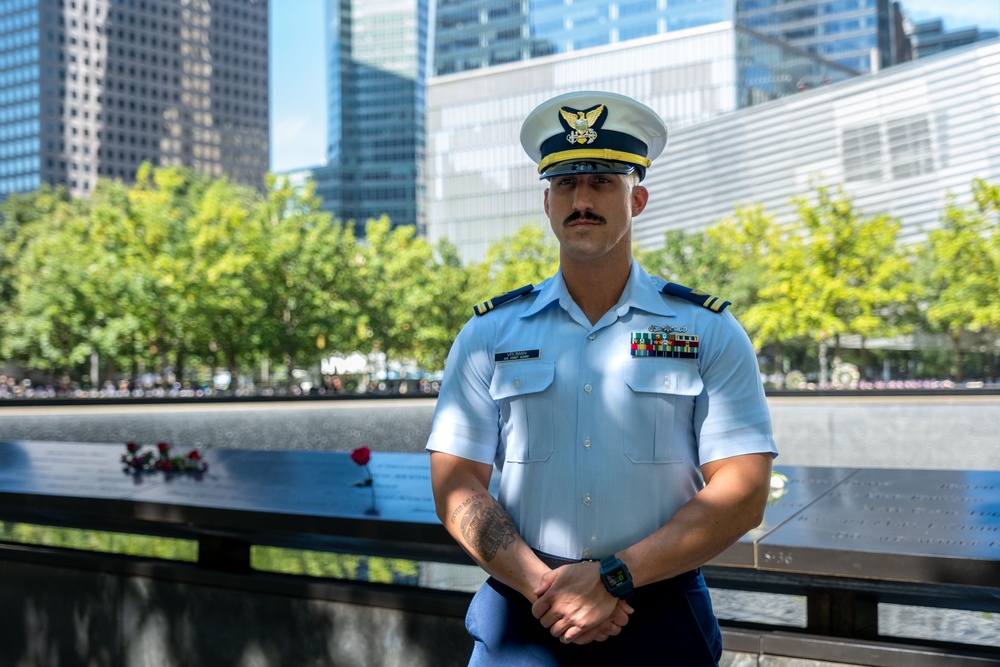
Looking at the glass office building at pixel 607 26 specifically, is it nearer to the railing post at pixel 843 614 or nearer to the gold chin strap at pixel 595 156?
the railing post at pixel 843 614

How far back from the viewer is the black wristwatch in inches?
70.2

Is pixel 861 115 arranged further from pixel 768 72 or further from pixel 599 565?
pixel 599 565

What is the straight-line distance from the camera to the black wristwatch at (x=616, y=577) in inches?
70.2

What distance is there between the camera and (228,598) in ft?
13.6

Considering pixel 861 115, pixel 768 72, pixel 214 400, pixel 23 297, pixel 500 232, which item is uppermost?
pixel 768 72

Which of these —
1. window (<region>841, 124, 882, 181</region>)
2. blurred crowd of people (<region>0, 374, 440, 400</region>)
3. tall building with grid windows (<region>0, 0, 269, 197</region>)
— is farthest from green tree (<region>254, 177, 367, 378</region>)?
tall building with grid windows (<region>0, 0, 269, 197</region>)

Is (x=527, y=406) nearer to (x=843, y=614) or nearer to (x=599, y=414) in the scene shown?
(x=599, y=414)

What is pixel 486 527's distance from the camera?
1.94 m

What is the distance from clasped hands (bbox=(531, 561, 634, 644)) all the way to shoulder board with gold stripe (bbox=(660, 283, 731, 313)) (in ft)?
1.99

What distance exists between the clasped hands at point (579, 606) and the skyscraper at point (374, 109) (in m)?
129

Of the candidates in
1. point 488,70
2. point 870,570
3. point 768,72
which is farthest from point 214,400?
point 768,72

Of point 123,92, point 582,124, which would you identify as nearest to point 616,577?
point 582,124

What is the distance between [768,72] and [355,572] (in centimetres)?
9805

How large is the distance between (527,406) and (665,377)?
0.29 metres
